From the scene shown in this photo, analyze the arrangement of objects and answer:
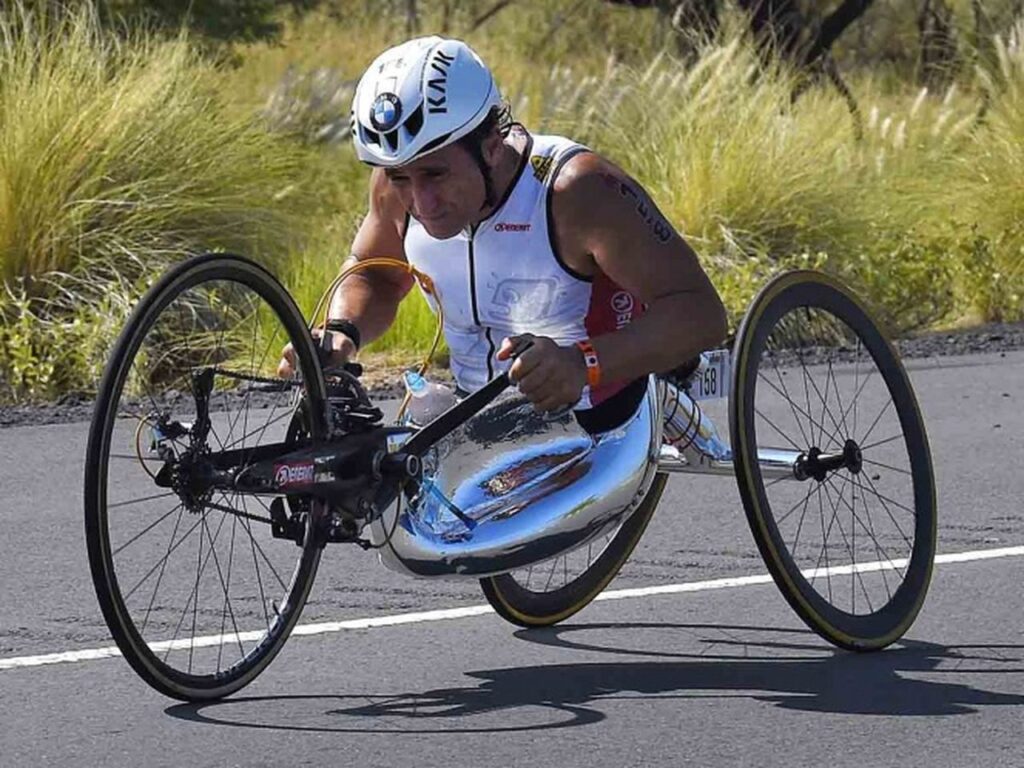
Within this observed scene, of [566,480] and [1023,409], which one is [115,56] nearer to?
[1023,409]

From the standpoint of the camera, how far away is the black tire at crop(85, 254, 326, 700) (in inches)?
203

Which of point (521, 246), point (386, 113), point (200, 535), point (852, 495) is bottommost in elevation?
point (200, 535)

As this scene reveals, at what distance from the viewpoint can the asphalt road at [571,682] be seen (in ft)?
17.1

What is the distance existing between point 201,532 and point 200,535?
296 mm

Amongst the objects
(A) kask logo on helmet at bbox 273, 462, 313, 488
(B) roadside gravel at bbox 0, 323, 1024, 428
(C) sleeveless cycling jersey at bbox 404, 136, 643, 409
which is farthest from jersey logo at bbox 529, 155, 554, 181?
(B) roadside gravel at bbox 0, 323, 1024, 428

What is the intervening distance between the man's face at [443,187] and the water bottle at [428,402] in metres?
0.39

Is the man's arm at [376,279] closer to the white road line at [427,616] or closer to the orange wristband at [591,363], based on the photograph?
the orange wristband at [591,363]

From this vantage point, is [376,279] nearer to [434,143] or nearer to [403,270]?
[403,270]

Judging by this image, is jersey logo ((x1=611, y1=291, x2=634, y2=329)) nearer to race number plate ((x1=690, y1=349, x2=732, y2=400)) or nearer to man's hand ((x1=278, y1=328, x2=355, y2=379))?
race number plate ((x1=690, y1=349, x2=732, y2=400))

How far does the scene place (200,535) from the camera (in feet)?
21.0

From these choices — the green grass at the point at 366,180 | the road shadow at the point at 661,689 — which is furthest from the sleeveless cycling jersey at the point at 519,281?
the green grass at the point at 366,180

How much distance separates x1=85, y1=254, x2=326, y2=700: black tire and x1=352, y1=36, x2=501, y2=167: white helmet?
1.32 feet

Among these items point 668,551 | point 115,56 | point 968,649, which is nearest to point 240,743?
point 968,649

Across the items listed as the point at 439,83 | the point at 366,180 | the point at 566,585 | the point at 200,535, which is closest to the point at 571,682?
the point at 566,585
